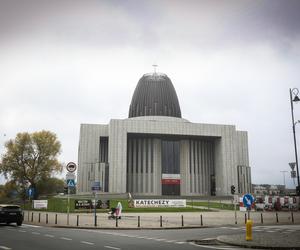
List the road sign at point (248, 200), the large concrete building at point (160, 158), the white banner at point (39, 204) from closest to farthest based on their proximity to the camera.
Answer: the road sign at point (248, 200), the white banner at point (39, 204), the large concrete building at point (160, 158)

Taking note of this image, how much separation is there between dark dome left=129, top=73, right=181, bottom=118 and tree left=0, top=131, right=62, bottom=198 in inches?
1392

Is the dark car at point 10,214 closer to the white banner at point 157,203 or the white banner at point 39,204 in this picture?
the white banner at point 39,204

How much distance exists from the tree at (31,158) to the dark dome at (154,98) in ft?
116

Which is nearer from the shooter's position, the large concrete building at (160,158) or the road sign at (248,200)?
the road sign at (248,200)

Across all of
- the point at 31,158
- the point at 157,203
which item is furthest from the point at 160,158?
the point at 157,203

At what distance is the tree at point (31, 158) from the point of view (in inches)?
2610

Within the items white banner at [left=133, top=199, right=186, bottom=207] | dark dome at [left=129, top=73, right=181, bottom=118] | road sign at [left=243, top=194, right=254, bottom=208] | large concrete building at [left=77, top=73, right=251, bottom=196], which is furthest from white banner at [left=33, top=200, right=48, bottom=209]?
dark dome at [left=129, top=73, right=181, bottom=118]

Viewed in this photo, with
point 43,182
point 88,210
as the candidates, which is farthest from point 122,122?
point 88,210

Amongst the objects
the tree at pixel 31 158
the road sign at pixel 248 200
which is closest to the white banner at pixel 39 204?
the tree at pixel 31 158

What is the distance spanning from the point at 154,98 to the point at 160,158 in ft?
59.0

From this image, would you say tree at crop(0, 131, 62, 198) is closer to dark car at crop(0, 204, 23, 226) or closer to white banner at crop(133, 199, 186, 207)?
white banner at crop(133, 199, 186, 207)

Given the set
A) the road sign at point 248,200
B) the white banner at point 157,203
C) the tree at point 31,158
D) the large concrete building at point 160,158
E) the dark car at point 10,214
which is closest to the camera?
the road sign at point 248,200

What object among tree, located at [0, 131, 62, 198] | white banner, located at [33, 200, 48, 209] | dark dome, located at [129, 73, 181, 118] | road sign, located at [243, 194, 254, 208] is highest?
dark dome, located at [129, 73, 181, 118]

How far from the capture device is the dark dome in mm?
98938
